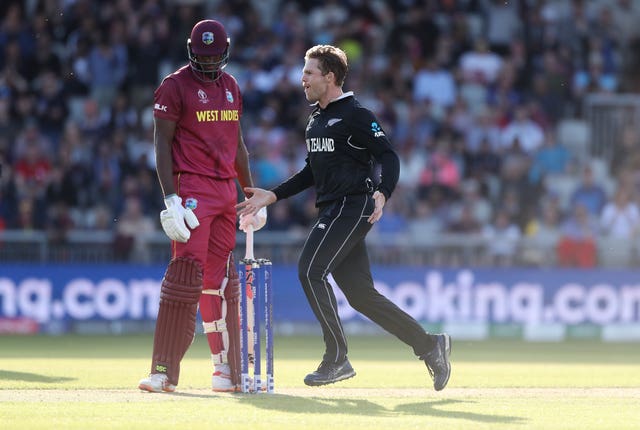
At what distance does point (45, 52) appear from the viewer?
21.9m

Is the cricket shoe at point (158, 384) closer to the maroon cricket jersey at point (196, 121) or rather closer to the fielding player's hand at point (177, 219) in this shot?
the fielding player's hand at point (177, 219)

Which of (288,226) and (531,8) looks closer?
(288,226)

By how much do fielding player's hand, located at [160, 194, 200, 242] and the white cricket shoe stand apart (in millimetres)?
1087

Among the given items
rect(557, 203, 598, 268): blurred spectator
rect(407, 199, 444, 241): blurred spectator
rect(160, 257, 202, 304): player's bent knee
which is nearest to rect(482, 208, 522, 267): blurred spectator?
rect(557, 203, 598, 268): blurred spectator

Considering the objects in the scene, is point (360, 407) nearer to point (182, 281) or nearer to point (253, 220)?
point (182, 281)

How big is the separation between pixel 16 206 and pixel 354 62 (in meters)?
6.63

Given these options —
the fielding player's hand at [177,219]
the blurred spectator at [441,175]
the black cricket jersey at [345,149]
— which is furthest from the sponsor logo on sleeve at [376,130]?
the blurred spectator at [441,175]

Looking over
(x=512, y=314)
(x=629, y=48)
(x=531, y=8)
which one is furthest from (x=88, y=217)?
(x=629, y=48)

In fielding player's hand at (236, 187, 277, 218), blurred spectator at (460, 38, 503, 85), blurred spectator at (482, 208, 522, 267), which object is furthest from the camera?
blurred spectator at (460, 38, 503, 85)

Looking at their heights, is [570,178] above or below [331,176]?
above

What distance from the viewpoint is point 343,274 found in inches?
388

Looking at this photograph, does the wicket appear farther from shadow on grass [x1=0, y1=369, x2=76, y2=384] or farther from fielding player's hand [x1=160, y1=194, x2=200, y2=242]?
shadow on grass [x1=0, y1=369, x2=76, y2=384]

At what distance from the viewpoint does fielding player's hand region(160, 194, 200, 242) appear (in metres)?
9.16

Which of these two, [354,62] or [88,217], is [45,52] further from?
[354,62]
